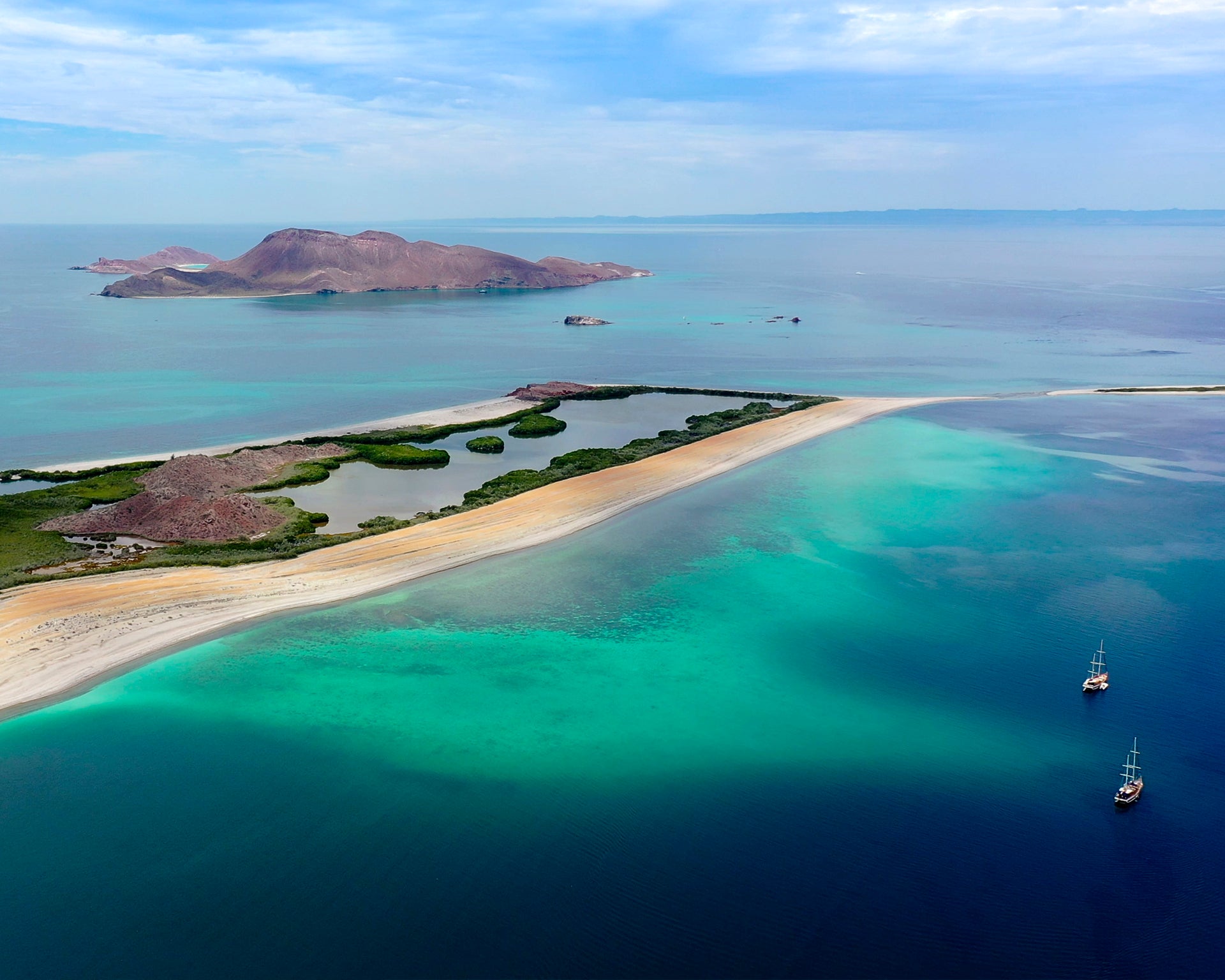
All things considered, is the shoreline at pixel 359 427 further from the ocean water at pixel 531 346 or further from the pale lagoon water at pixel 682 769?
the pale lagoon water at pixel 682 769

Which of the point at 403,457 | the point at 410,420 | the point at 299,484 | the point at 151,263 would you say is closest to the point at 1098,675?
the point at 299,484

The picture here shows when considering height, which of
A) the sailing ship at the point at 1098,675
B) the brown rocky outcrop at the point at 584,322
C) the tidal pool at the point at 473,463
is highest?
the brown rocky outcrop at the point at 584,322

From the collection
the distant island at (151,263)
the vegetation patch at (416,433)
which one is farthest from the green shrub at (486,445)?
the distant island at (151,263)

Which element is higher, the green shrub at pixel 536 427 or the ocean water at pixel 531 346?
the ocean water at pixel 531 346

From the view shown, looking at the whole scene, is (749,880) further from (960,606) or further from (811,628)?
(960,606)

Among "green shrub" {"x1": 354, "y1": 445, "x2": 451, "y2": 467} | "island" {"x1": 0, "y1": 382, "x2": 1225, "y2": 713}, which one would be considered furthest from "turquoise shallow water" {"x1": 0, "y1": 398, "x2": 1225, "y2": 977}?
"green shrub" {"x1": 354, "y1": 445, "x2": 451, "y2": 467}

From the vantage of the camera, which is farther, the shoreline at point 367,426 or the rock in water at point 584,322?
the rock in water at point 584,322

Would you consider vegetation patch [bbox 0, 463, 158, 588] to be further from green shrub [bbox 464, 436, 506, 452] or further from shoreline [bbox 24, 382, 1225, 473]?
green shrub [bbox 464, 436, 506, 452]

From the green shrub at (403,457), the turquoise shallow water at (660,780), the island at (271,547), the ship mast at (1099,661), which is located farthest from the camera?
the green shrub at (403,457)
